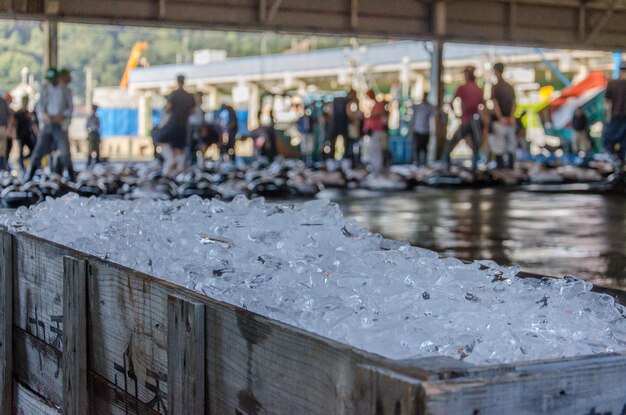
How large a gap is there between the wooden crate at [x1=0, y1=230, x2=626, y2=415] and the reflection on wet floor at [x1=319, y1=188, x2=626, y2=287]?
3438 millimetres

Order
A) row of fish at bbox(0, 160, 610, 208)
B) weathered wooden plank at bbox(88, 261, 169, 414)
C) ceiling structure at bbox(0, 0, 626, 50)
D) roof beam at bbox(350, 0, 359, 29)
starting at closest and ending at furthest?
weathered wooden plank at bbox(88, 261, 169, 414) < row of fish at bbox(0, 160, 610, 208) < ceiling structure at bbox(0, 0, 626, 50) < roof beam at bbox(350, 0, 359, 29)

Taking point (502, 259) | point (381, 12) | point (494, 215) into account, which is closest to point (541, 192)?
point (494, 215)

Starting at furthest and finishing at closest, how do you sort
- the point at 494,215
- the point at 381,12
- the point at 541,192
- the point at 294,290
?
the point at 381,12 < the point at 541,192 < the point at 494,215 < the point at 294,290

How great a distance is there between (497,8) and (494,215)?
15.9 meters

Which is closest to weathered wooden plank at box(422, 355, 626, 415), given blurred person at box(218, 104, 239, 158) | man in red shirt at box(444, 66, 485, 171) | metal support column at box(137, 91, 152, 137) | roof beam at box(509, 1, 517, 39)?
man in red shirt at box(444, 66, 485, 171)

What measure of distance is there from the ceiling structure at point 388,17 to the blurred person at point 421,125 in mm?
3102

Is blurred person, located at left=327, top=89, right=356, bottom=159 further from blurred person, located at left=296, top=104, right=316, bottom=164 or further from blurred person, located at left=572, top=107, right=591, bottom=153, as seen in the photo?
blurred person, located at left=572, top=107, right=591, bottom=153

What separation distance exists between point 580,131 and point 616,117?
14600mm

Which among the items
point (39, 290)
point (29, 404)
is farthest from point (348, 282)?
point (29, 404)

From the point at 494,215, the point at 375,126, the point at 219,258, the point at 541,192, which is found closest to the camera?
the point at 219,258

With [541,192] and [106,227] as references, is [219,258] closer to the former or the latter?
[106,227]

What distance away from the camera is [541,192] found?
1525 centimetres

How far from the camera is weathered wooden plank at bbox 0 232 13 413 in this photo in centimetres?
378

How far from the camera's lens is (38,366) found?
354 cm
